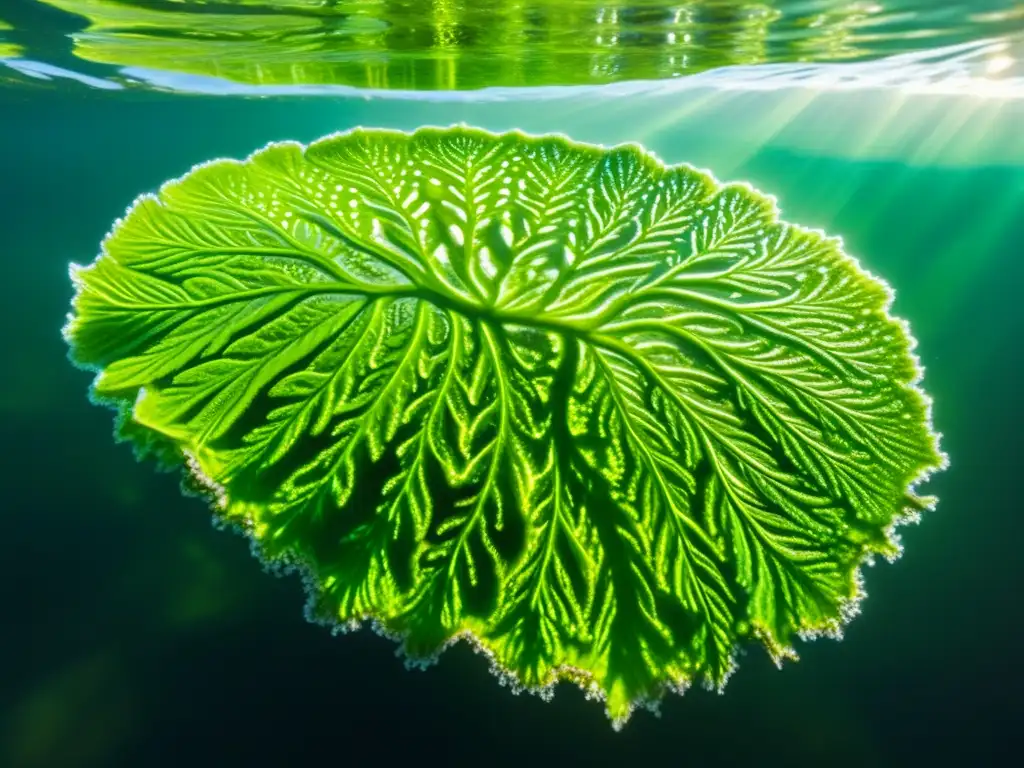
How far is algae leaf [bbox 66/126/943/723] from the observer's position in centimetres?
72

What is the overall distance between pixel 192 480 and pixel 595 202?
837 millimetres

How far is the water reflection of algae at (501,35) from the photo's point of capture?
1.55 metres

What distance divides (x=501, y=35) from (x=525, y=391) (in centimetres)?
134

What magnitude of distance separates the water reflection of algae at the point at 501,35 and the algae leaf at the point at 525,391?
56 centimetres

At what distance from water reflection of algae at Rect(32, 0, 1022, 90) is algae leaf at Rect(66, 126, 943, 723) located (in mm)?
562

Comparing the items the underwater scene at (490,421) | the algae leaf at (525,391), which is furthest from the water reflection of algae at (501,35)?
the algae leaf at (525,391)

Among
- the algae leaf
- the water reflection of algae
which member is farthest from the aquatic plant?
the algae leaf

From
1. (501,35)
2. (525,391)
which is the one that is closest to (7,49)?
(501,35)

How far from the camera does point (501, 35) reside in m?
1.76

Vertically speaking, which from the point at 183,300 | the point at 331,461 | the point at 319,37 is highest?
the point at 319,37

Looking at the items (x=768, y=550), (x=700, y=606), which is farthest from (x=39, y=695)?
(x=768, y=550)

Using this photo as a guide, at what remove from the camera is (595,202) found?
117 centimetres

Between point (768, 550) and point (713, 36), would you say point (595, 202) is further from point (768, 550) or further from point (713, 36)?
point (713, 36)

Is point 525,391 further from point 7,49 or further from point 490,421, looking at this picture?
point 7,49
